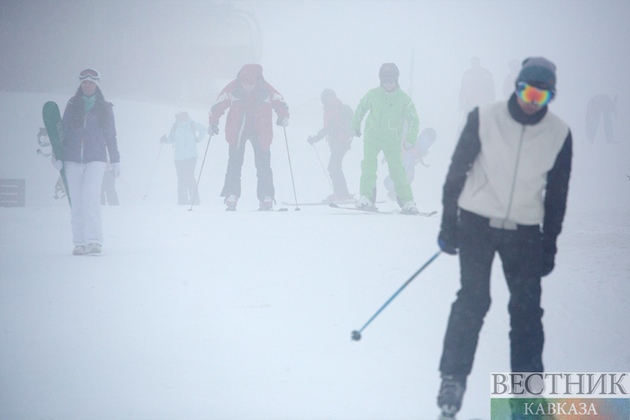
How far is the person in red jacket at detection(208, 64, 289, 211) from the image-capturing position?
8.14 metres

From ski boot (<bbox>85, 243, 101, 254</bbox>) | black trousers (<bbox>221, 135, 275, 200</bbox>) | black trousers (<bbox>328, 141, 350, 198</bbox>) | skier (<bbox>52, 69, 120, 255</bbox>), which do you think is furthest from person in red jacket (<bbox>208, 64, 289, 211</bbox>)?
ski boot (<bbox>85, 243, 101, 254</bbox>)

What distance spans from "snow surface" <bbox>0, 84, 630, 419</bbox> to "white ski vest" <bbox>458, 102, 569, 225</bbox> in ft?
3.01

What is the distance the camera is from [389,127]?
7.58 meters

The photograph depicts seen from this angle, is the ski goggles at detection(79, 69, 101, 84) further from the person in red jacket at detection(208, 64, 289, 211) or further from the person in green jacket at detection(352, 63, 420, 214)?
the person in green jacket at detection(352, 63, 420, 214)

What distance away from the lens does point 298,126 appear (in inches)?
893

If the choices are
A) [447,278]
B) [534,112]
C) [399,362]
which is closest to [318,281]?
[447,278]

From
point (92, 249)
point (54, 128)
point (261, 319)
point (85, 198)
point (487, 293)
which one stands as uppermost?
point (54, 128)

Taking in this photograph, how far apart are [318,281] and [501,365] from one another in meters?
1.63

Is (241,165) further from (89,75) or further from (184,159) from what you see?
(184,159)

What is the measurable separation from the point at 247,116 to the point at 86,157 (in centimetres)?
329

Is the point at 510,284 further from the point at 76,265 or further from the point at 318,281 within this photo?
the point at 76,265

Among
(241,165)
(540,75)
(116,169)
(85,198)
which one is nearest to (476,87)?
(241,165)

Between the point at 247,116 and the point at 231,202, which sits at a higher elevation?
the point at 247,116

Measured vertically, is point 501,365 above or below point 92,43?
below
